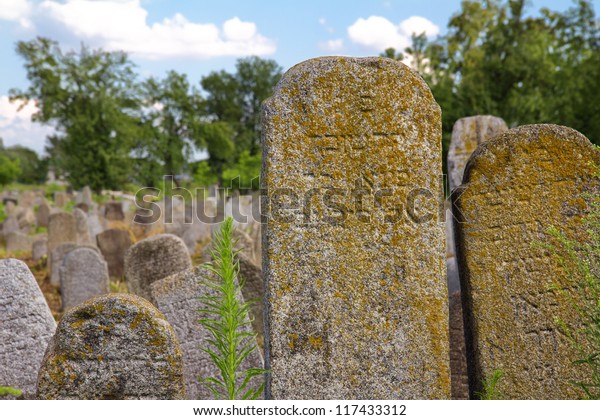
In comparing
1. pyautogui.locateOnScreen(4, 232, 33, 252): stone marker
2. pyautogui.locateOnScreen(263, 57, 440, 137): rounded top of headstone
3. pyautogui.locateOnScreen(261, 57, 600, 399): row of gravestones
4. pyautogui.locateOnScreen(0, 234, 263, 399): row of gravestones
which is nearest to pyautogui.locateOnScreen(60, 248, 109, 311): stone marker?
pyautogui.locateOnScreen(0, 234, 263, 399): row of gravestones

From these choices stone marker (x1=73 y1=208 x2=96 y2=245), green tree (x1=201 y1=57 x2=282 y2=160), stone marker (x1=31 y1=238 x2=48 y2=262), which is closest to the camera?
stone marker (x1=31 y1=238 x2=48 y2=262)

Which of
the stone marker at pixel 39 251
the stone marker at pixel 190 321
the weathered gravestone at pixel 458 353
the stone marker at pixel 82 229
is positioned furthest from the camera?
the stone marker at pixel 82 229

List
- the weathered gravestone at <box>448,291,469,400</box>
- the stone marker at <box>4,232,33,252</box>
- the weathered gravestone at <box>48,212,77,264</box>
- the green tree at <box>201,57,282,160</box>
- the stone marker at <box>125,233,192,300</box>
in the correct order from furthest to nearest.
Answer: the green tree at <box>201,57,282,160</box> < the stone marker at <box>4,232,33,252</box> < the weathered gravestone at <box>48,212,77,264</box> < the stone marker at <box>125,233,192,300</box> < the weathered gravestone at <box>448,291,469,400</box>

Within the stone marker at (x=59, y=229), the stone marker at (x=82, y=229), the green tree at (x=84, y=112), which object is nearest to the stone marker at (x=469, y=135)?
the stone marker at (x=59, y=229)

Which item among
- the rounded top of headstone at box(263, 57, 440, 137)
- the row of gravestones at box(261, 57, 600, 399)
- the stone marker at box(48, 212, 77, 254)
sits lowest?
the stone marker at box(48, 212, 77, 254)

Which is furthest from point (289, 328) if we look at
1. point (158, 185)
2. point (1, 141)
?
point (1, 141)

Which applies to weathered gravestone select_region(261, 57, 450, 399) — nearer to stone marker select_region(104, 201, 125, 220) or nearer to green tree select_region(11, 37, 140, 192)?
stone marker select_region(104, 201, 125, 220)

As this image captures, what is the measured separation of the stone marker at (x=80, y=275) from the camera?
10320 millimetres

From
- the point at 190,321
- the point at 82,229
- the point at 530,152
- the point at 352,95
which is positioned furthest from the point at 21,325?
the point at 82,229

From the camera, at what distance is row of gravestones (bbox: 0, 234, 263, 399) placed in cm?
405

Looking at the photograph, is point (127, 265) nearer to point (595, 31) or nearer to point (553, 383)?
point (553, 383)

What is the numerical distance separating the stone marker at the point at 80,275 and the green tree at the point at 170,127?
29966 mm

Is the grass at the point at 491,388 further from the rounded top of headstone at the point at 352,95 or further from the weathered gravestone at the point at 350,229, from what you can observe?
the rounded top of headstone at the point at 352,95

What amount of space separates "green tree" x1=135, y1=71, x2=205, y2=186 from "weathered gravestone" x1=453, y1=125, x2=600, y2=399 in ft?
120
